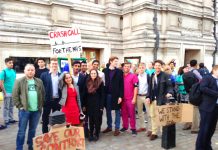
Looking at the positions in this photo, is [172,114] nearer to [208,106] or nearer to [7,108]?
[208,106]

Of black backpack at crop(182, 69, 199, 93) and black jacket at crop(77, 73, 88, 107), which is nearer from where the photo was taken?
black jacket at crop(77, 73, 88, 107)

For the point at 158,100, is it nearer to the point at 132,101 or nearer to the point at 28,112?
the point at 132,101

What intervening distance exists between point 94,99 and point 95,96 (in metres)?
0.08

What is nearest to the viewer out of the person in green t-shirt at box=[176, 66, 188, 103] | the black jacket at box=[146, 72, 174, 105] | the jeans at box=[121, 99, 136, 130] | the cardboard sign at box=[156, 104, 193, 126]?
the cardboard sign at box=[156, 104, 193, 126]

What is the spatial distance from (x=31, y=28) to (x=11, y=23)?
948mm

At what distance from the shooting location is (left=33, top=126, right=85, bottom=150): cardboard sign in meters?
3.14

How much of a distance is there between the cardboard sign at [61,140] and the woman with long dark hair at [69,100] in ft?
5.70

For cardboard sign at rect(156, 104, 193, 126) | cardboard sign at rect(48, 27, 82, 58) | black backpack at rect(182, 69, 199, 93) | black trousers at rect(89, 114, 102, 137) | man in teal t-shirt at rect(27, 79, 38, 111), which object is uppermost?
cardboard sign at rect(48, 27, 82, 58)

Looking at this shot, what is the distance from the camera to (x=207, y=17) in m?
16.6

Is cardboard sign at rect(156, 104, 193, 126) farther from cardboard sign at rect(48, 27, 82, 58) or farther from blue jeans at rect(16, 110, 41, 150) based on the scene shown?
cardboard sign at rect(48, 27, 82, 58)

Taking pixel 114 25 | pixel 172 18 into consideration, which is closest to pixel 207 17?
pixel 172 18

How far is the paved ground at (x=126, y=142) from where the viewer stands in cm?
523

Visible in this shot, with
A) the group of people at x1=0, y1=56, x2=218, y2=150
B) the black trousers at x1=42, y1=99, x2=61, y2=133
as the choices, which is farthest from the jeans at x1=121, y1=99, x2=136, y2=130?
the black trousers at x1=42, y1=99, x2=61, y2=133

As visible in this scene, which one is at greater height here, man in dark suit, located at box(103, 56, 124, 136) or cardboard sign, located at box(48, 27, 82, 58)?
cardboard sign, located at box(48, 27, 82, 58)
